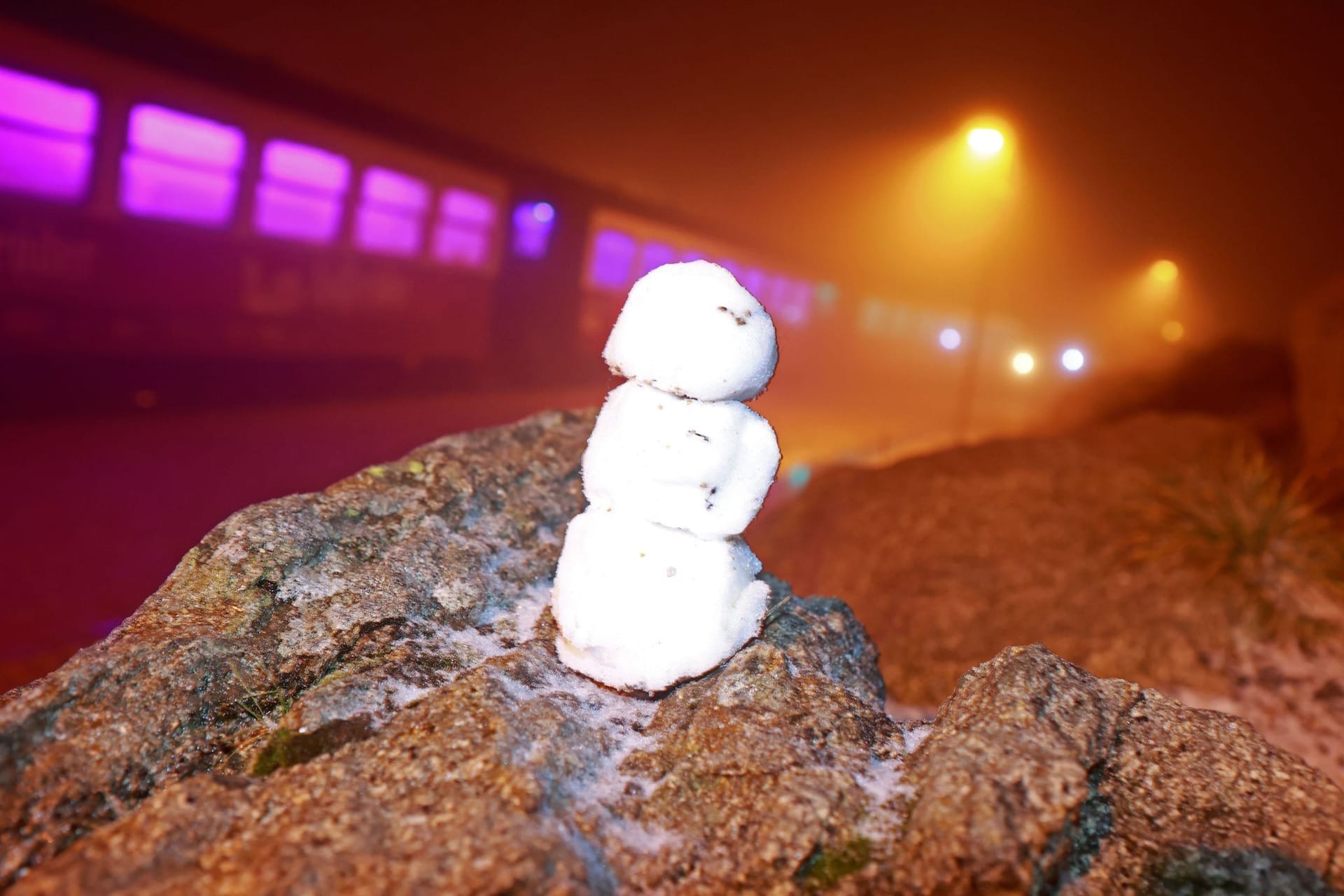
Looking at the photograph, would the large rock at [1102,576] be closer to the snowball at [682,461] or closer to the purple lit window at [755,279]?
the snowball at [682,461]

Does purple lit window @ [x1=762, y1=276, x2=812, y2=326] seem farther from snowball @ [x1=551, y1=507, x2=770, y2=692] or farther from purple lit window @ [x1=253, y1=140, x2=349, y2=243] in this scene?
snowball @ [x1=551, y1=507, x2=770, y2=692]

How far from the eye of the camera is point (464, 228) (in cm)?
1301

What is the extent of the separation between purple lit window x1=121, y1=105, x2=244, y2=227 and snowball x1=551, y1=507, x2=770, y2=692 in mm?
8739

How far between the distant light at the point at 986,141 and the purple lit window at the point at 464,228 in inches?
303

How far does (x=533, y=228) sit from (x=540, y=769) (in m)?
14.0

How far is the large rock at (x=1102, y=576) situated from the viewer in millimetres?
5672

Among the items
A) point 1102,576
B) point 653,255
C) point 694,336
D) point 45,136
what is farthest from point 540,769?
point 653,255

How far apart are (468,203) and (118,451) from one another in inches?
248

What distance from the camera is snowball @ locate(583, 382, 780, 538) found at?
8.67 ft

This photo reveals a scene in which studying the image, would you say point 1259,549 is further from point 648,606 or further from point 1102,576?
point 648,606

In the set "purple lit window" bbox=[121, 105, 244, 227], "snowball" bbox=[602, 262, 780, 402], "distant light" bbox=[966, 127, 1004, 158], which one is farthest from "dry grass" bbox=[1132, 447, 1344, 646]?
"purple lit window" bbox=[121, 105, 244, 227]

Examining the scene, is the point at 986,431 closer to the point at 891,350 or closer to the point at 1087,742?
the point at 891,350

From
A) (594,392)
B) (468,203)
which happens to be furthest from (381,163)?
(594,392)

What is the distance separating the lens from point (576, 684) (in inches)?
107
